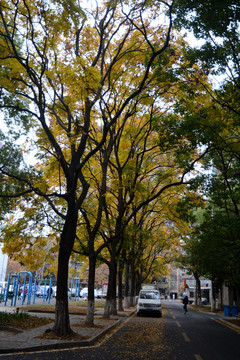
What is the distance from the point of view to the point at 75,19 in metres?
10.6

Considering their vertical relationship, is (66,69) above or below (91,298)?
above

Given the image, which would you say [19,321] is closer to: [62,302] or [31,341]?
[62,302]

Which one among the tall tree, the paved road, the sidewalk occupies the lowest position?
the paved road

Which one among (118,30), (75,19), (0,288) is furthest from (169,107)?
(0,288)

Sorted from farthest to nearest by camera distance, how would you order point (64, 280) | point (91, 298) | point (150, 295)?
point (150, 295), point (91, 298), point (64, 280)

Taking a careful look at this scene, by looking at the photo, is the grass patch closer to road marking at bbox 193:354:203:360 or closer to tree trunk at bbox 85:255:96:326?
tree trunk at bbox 85:255:96:326

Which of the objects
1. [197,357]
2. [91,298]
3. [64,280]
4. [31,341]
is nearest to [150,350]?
[197,357]

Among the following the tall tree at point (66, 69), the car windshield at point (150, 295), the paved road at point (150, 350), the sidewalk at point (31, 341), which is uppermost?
the tall tree at point (66, 69)

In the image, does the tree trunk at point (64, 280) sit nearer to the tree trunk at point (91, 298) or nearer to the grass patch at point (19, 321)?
the grass patch at point (19, 321)

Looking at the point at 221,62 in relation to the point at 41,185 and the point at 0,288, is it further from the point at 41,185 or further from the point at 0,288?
the point at 0,288

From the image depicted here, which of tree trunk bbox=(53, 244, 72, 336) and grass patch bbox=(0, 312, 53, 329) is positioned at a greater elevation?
tree trunk bbox=(53, 244, 72, 336)

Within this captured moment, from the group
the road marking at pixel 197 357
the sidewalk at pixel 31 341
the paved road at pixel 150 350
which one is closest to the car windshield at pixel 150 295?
the paved road at pixel 150 350

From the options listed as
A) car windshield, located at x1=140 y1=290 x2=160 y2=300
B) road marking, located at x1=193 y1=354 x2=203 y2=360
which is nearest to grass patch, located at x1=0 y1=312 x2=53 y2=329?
road marking, located at x1=193 y1=354 x2=203 y2=360

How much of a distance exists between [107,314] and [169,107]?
11445 mm
